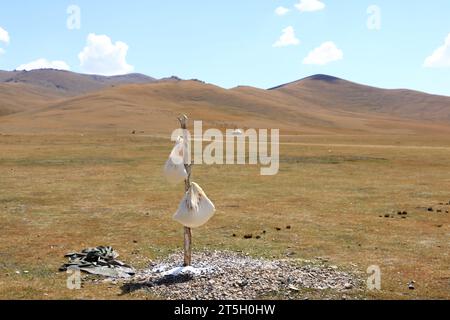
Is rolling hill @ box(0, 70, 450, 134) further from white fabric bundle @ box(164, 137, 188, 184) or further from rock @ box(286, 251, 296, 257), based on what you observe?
white fabric bundle @ box(164, 137, 188, 184)

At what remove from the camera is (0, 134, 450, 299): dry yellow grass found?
48.9ft

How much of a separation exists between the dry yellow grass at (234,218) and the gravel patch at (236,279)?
819 mm

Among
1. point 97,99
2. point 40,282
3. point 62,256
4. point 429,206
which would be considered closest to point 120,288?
point 40,282

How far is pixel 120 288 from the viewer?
1313 centimetres

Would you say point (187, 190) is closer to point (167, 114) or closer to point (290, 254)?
point (290, 254)

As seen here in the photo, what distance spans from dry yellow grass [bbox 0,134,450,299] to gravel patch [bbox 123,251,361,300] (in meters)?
0.82

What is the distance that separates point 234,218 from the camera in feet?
73.5

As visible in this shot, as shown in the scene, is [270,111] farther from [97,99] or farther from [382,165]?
[382,165]

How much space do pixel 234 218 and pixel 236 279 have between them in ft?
29.9

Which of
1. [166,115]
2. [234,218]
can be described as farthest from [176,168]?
[166,115]

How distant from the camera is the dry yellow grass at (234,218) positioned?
48.9ft
